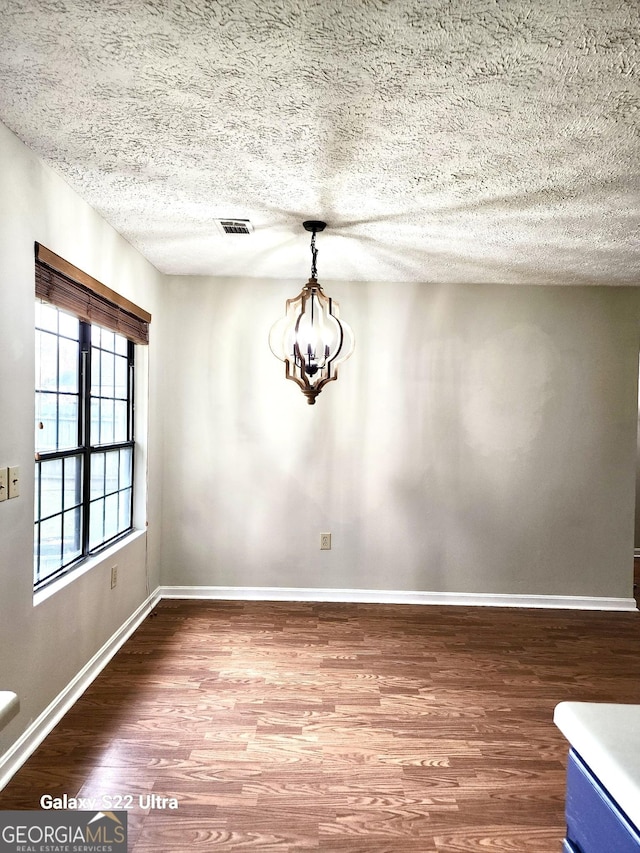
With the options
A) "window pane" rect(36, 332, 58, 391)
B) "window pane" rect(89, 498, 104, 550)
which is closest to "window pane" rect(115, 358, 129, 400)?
"window pane" rect(89, 498, 104, 550)

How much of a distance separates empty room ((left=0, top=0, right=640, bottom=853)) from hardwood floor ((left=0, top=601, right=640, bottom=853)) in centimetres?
2

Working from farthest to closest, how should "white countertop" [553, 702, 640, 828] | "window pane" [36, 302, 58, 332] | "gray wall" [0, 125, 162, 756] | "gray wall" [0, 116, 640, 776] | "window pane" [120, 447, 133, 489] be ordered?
"gray wall" [0, 116, 640, 776], "window pane" [120, 447, 133, 489], "window pane" [36, 302, 58, 332], "gray wall" [0, 125, 162, 756], "white countertop" [553, 702, 640, 828]

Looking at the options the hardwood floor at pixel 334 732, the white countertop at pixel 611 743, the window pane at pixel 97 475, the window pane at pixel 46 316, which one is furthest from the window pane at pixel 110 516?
the white countertop at pixel 611 743

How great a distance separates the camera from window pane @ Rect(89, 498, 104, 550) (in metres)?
3.19

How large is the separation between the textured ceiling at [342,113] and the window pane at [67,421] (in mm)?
1012

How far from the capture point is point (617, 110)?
1.87m

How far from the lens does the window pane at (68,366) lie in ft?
9.32

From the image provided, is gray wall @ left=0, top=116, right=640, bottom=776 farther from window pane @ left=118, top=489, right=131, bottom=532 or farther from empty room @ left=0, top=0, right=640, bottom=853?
window pane @ left=118, top=489, right=131, bottom=532

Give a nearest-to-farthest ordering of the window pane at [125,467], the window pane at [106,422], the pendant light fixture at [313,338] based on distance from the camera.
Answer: the pendant light fixture at [313,338] → the window pane at [106,422] → the window pane at [125,467]

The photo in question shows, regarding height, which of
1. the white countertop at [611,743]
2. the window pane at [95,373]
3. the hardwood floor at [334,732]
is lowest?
the hardwood floor at [334,732]

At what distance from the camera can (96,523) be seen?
3.29 metres

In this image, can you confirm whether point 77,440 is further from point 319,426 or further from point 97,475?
point 319,426

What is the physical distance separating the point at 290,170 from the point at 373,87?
70cm

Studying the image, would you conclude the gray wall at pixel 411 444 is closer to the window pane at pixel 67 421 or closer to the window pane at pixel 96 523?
the window pane at pixel 96 523
